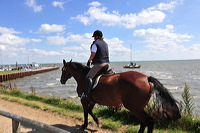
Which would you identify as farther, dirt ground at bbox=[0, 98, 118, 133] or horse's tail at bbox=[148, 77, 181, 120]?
dirt ground at bbox=[0, 98, 118, 133]

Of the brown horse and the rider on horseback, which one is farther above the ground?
the rider on horseback

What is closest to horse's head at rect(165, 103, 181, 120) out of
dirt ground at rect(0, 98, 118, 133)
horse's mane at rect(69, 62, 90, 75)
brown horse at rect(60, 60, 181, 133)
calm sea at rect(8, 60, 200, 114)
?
brown horse at rect(60, 60, 181, 133)

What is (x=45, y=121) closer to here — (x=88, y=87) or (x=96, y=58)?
(x=88, y=87)

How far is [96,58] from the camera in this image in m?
5.34

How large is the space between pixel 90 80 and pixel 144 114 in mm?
1897

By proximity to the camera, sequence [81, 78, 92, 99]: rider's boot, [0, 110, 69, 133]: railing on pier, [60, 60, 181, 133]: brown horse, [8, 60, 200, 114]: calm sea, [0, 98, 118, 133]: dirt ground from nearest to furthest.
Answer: [0, 110, 69, 133]: railing on pier < [60, 60, 181, 133]: brown horse < [81, 78, 92, 99]: rider's boot < [0, 98, 118, 133]: dirt ground < [8, 60, 200, 114]: calm sea

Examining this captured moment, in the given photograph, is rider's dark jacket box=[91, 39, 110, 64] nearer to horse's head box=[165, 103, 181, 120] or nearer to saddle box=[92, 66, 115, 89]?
saddle box=[92, 66, 115, 89]

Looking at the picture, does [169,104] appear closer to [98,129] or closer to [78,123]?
[98,129]

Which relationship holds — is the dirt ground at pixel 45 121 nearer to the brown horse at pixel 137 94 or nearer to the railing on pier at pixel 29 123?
the railing on pier at pixel 29 123

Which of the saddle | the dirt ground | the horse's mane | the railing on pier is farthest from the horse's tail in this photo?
the railing on pier

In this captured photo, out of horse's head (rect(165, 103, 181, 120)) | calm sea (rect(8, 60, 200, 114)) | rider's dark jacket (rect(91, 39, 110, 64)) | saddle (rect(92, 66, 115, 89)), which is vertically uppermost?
rider's dark jacket (rect(91, 39, 110, 64))

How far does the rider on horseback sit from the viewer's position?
5.22m

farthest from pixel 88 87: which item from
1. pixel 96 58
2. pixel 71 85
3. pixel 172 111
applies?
pixel 71 85

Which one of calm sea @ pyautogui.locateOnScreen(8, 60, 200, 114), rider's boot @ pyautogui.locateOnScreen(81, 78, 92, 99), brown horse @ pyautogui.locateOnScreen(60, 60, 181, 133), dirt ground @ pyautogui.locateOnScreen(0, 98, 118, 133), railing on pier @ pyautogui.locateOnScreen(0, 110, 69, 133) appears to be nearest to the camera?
railing on pier @ pyautogui.locateOnScreen(0, 110, 69, 133)
